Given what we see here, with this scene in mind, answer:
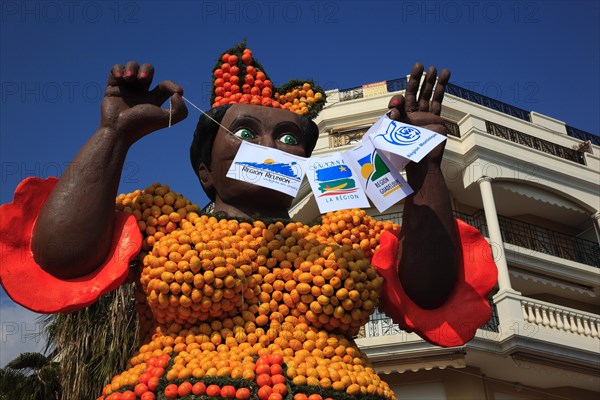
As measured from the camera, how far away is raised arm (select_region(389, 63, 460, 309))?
3.18 m

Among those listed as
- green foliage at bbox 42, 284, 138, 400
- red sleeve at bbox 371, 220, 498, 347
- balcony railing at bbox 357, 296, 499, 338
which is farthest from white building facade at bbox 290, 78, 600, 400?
red sleeve at bbox 371, 220, 498, 347

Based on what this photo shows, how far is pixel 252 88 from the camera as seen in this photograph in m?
3.68

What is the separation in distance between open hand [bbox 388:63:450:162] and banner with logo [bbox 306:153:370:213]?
14.2 inches

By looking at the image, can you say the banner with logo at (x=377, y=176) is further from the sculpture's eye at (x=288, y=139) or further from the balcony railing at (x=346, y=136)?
the balcony railing at (x=346, y=136)

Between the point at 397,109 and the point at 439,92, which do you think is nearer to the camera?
the point at 397,109

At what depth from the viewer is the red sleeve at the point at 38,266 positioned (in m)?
2.79

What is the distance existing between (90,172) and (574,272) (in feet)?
44.2

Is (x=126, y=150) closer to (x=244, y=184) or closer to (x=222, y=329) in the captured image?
(x=244, y=184)

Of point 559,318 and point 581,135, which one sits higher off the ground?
point 581,135

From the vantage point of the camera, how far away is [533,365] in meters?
11.6

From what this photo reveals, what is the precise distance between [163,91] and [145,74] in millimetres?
138

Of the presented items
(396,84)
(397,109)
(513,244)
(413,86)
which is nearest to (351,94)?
(396,84)

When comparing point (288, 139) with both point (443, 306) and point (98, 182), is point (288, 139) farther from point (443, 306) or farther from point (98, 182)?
point (443, 306)

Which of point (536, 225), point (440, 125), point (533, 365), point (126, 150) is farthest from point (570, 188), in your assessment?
point (126, 150)
